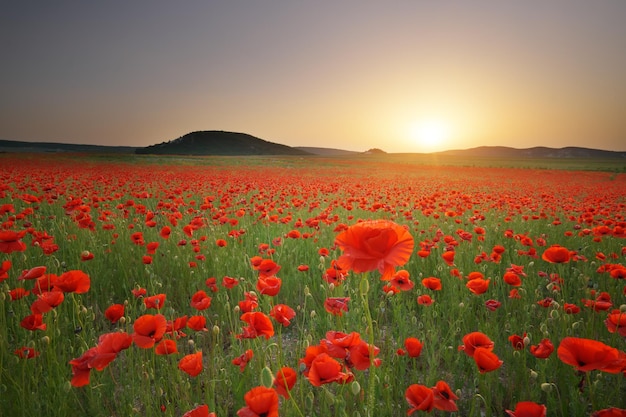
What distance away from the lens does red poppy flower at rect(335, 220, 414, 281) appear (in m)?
1.03

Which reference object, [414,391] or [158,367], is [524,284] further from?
[158,367]

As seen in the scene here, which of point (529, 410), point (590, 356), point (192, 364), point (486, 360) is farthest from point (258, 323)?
point (590, 356)

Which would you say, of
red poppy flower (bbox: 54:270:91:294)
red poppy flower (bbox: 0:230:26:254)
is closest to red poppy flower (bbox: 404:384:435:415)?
red poppy flower (bbox: 54:270:91:294)

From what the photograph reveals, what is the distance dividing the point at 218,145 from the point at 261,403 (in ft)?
499

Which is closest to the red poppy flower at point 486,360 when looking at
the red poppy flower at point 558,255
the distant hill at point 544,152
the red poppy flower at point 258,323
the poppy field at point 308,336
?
the poppy field at point 308,336

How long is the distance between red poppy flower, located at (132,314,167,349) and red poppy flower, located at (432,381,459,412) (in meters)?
1.01

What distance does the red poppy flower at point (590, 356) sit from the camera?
44.6 inches

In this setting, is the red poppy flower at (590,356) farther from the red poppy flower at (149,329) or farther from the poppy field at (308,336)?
the red poppy flower at (149,329)

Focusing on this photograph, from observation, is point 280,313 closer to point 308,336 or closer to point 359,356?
point 308,336

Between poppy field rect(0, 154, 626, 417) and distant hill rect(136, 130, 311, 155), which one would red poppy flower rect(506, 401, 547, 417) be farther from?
distant hill rect(136, 130, 311, 155)

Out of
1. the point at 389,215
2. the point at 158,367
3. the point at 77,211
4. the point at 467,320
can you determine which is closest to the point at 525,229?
the point at 389,215

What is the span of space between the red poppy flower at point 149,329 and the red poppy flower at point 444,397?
1013 millimetres

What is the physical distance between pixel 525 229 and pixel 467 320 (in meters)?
4.17

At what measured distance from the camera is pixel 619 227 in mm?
3020
